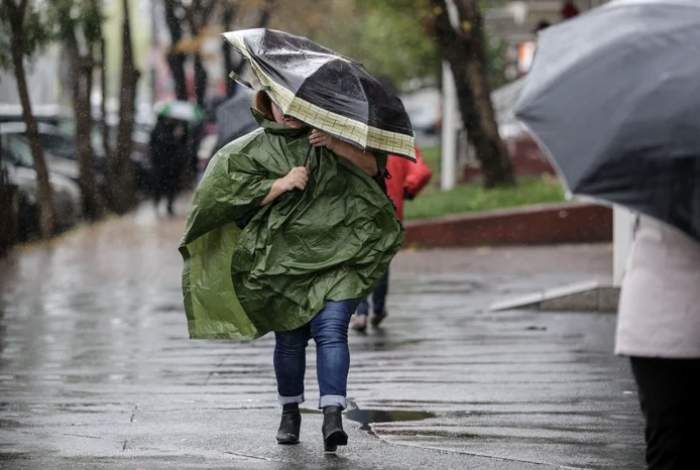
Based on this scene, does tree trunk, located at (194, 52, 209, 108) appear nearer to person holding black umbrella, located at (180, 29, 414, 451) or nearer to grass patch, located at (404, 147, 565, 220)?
grass patch, located at (404, 147, 565, 220)

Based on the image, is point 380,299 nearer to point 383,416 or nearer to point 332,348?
point 383,416

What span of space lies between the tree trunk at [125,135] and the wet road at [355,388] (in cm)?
1168

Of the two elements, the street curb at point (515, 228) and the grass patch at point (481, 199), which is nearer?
the street curb at point (515, 228)

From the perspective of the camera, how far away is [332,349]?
689 cm

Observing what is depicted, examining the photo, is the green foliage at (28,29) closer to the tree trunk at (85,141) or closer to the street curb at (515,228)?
the tree trunk at (85,141)

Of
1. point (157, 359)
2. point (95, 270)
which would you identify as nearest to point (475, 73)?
point (95, 270)

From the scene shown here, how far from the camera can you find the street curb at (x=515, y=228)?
60.6ft

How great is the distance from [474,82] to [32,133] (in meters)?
5.87

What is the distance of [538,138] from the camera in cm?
462

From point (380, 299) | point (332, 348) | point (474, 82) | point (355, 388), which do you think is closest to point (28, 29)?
point (474, 82)

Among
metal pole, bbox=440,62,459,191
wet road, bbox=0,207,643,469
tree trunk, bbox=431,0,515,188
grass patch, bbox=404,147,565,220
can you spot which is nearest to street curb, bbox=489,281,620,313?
wet road, bbox=0,207,643,469

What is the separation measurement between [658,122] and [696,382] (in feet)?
2.57

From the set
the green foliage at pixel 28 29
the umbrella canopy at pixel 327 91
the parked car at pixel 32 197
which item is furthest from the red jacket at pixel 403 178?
the green foliage at pixel 28 29

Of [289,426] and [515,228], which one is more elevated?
[289,426]
